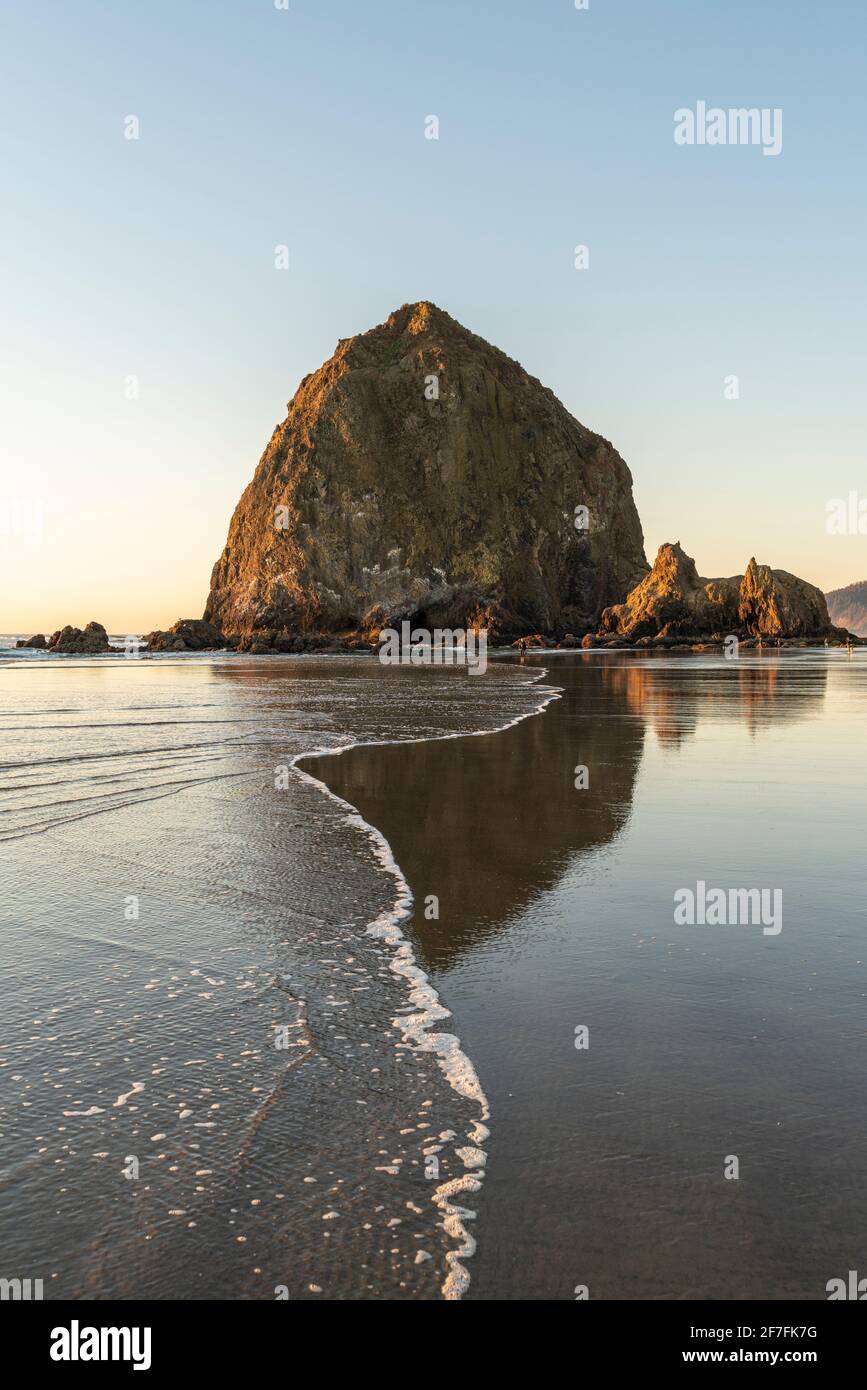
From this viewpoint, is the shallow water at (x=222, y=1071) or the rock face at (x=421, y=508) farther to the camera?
the rock face at (x=421, y=508)

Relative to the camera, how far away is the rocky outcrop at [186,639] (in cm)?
11606

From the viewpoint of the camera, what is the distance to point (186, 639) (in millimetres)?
119750

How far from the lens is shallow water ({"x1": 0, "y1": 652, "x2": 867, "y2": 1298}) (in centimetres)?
301

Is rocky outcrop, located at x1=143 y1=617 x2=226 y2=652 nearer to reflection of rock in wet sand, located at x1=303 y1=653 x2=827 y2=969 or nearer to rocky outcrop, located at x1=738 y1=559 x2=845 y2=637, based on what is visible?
rocky outcrop, located at x1=738 y1=559 x2=845 y2=637

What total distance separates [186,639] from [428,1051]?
120 meters

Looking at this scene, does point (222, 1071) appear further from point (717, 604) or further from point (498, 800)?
point (717, 604)

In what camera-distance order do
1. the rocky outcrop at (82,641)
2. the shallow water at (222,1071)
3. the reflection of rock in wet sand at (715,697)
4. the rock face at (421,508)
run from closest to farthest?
the shallow water at (222,1071)
the reflection of rock in wet sand at (715,697)
the rocky outcrop at (82,641)
the rock face at (421,508)

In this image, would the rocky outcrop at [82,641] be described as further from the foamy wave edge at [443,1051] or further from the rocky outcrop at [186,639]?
the foamy wave edge at [443,1051]

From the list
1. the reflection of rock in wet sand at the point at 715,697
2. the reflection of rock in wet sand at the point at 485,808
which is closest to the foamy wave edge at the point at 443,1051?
→ the reflection of rock in wet sand at the point at 485,808

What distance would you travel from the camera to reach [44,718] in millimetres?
21594

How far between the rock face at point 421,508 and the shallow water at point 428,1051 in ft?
387

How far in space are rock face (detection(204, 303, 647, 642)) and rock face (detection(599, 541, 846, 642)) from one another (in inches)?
918
